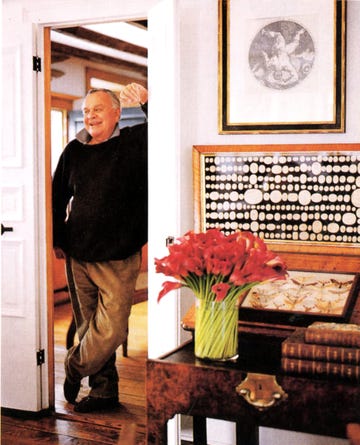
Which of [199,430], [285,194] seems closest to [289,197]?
[285,194]

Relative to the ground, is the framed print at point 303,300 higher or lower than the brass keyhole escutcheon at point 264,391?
higher

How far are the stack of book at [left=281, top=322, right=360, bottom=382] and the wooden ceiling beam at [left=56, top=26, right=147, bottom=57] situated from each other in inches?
177

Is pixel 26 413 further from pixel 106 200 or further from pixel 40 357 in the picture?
pixel 106 200

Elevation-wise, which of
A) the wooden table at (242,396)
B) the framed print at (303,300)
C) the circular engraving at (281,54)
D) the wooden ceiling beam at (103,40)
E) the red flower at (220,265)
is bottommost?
the wooden table at (242,396)

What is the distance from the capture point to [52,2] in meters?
3.83

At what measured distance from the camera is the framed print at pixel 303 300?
2.57 metres

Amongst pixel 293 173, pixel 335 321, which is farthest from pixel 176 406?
pixel 293 173

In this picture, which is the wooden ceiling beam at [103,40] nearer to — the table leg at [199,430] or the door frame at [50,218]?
the door frame at [50,218]

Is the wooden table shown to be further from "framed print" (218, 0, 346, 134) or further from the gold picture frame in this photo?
"framed print" (218, 0, 346, 134)

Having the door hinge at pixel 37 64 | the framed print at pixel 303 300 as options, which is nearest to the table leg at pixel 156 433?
the framed print at pixel 303 300

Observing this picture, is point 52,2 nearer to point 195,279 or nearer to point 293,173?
point 293,173

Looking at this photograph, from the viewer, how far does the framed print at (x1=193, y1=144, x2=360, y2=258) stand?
124 inches

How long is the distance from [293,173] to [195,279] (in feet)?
3.90

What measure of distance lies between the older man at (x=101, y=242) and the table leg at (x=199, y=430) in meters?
1.39
